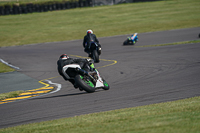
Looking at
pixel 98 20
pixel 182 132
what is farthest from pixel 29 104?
pixel 98 20

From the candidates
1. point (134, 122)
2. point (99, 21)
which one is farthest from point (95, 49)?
point (99, 21)

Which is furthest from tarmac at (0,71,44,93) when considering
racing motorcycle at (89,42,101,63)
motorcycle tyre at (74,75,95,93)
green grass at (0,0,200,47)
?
green grass at (0,0,200,47)

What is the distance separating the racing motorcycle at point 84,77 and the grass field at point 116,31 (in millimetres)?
2728

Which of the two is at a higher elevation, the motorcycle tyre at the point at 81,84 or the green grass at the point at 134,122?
the green grass at the point at 134,122

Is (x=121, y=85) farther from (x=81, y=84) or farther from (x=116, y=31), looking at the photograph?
(x=116, y=31)

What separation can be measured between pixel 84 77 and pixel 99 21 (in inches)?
1311

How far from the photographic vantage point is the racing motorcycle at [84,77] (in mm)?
10109

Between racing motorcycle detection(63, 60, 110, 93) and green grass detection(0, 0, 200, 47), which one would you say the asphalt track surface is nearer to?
racing motorcycle detection(63, 60, 110, 93)

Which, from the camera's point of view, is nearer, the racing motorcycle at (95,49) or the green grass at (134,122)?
the green grass at (134,122)

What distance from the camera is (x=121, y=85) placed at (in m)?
11.6

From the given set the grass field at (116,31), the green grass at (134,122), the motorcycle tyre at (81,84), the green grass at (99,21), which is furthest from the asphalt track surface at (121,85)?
the green grass at (99,21)

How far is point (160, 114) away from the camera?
259 inches

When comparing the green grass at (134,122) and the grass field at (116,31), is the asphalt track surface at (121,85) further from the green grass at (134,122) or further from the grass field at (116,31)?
the grass field at (116,31)

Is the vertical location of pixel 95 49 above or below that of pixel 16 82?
above
